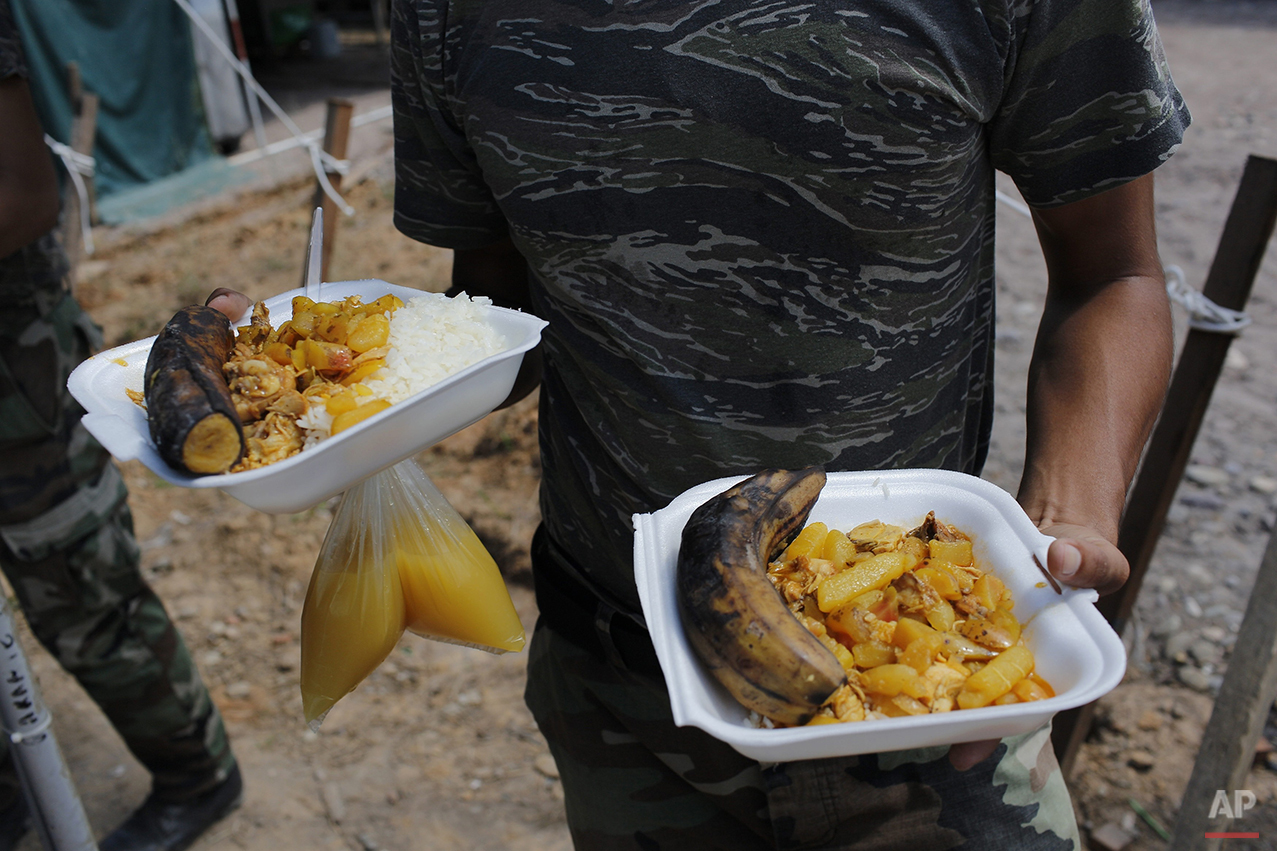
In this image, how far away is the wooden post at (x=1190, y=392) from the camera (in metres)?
2.58

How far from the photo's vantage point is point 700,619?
117 centimetres

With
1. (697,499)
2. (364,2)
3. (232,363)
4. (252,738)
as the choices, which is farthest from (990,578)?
(364,2)

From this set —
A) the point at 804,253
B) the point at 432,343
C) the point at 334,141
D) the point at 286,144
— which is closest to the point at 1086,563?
the point at 804,253

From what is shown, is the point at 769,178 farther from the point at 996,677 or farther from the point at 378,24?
the point at 378,24

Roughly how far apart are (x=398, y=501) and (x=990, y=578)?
106 cm

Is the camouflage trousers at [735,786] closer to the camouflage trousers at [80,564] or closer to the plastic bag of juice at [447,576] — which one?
the plastic bag of juice at [447,576]

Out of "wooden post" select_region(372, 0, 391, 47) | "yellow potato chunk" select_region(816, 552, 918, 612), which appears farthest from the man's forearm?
"wooden post" select_region(372, 0, 391, 47)

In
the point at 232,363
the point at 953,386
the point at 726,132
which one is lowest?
the point at 953,386

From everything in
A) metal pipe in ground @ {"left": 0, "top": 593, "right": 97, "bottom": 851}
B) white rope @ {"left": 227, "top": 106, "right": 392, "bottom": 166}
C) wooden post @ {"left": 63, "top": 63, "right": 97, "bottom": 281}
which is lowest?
white rope @ {"left": 227, "top": 106, "right": 392, "bottom": 166}

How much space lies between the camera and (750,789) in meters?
1.81

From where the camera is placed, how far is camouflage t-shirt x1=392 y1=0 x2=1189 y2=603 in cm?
145

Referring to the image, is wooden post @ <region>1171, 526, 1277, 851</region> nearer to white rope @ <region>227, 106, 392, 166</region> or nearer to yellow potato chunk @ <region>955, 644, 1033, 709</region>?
yellow potato chunk @ <region>955, 644, 1033, 709</region>

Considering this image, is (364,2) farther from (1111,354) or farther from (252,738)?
(1111,354)

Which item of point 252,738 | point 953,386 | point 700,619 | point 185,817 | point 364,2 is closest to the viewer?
point 700,619
